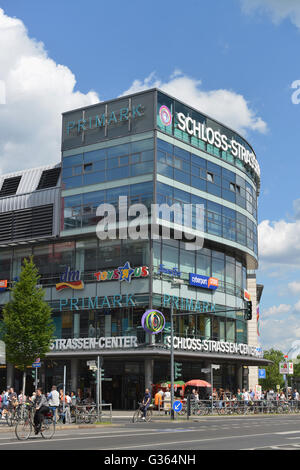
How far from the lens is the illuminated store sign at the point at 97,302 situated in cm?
5169

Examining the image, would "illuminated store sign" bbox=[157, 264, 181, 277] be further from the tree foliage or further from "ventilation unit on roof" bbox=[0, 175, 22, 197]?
"ventilation unit on roof" bbox=[0, 175, 22, 197]

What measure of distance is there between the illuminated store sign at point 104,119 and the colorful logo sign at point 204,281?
14.1m

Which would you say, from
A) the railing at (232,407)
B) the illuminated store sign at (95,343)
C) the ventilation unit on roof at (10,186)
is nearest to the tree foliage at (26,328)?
the illuminated store sign at (95,343)

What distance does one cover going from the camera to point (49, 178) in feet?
194

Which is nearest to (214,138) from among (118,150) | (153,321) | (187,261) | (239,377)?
(118,150)

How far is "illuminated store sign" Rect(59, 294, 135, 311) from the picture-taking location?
51688mm

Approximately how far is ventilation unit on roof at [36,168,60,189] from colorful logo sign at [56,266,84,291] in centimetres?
800

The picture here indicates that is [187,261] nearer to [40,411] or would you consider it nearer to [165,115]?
[165,115]

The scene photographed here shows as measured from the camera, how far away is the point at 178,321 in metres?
53.5

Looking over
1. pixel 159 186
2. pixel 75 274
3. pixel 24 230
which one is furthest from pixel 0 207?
pixel 159 186

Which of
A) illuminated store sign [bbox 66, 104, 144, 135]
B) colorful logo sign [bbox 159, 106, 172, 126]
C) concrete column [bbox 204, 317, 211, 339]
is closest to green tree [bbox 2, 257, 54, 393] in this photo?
concrete column [bbox 204, 317, 211, 339]
